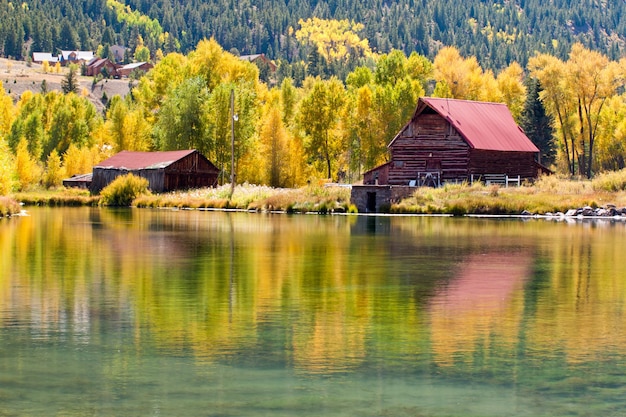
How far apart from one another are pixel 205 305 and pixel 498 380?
7.52 metres

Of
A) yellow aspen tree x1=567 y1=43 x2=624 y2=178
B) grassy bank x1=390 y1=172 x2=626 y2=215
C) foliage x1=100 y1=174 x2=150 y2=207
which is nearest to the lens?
grassy bank x1=390 y1=172 x2=626 y2=215

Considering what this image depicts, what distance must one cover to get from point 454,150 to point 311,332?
179 feet

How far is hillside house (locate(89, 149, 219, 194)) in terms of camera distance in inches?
3123

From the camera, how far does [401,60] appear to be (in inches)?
3824

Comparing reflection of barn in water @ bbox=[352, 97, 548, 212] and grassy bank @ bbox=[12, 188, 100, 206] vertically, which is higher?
reflection of barn in water @ bbox=[352, 97, 548, 212]

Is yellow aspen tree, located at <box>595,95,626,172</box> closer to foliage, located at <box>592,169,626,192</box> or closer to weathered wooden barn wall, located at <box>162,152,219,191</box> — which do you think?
foliage, located at <box>592,169,626,192</box>

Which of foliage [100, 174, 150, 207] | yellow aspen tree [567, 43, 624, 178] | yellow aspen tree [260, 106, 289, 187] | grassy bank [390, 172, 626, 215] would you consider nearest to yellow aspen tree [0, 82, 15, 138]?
foliage [100, 174, 150, 207]

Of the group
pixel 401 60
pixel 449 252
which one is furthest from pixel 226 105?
pixel 449 252

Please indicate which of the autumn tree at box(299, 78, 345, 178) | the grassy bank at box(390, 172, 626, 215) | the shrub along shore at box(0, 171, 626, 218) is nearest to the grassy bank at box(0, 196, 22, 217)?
the shrub along shore at box(0, 171, 626, 218)

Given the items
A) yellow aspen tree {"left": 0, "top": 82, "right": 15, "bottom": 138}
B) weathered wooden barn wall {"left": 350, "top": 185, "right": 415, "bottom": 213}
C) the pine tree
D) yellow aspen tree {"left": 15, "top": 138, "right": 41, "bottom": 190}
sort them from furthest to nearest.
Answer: yellow aspen tree {"left": 0, "top": 82, "right": 15, "bottom": 138} < the pine tree < yellow aspen tree {"left": 15, "top": 138, "right": 41, "bottom": 190} < weathered wooden barn wall {"left": 350, "top": 185, "right": 415, "bottom": 213}

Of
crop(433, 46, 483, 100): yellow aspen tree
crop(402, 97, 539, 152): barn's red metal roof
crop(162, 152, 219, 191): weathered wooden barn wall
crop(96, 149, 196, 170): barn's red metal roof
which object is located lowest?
crop(162, 152, 219, 191): weathered wooden barn wall

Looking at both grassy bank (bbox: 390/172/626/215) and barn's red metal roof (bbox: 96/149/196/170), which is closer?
grassy bank (bbox: 390/172/626/215)

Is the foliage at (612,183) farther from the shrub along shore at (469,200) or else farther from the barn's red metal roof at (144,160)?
the barn's red metal roof at (144,160)

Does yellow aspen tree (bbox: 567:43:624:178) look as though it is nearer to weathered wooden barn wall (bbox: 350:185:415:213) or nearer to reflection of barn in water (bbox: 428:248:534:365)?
weathered wooden barn wall (bbox: 350:185:415:213)
